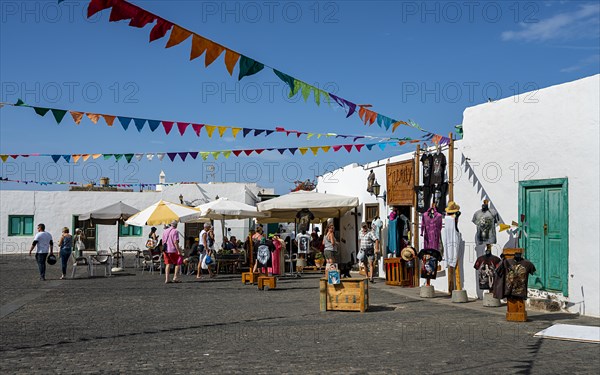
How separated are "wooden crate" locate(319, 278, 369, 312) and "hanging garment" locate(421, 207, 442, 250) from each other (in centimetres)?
315

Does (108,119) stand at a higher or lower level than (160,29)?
lower

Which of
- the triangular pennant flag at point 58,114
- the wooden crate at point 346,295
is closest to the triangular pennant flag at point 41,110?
the triangular pennant flag at point 58,114

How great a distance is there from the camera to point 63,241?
62.2 feet

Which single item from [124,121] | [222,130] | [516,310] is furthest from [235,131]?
[516,310]

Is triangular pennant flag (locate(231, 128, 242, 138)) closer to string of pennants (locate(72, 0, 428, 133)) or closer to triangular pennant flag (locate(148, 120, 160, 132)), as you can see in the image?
triangular pennant flag (locate(148, 120, 160, 132))

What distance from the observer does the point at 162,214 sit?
20312mm

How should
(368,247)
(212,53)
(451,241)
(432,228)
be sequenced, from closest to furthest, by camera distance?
(212,53) < (451,241) < (432,228) < (368,247)

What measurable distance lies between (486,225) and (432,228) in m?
1.81

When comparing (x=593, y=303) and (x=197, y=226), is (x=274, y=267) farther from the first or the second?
(x=197, y=226)

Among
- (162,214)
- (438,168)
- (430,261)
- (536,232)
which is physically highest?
(438,168)

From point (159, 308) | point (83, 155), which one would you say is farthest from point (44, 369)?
point (83, 155)

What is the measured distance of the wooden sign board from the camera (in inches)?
639

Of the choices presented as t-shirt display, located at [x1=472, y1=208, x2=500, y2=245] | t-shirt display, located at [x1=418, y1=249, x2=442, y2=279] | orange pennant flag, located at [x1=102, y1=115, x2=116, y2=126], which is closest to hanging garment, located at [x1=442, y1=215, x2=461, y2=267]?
t-shirt display, located at [x1=418, y1=249, x2=442, y2=279]

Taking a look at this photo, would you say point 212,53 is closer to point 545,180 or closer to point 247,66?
point 247,66
